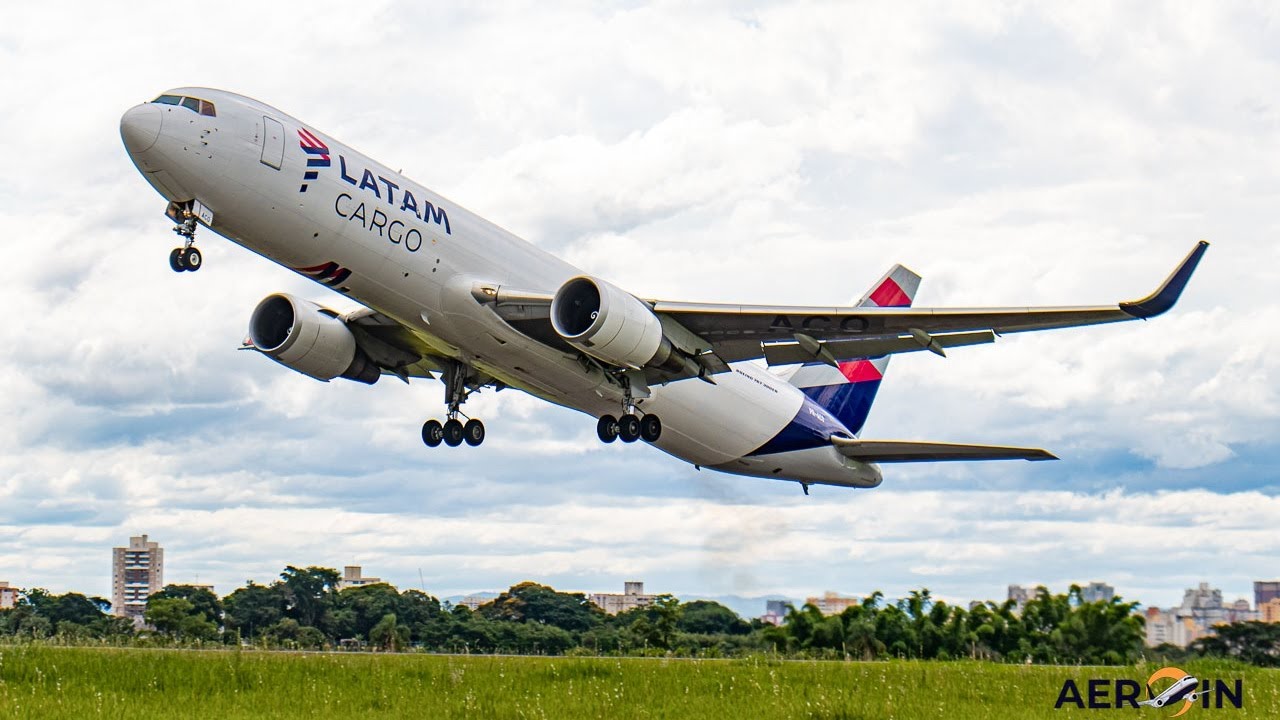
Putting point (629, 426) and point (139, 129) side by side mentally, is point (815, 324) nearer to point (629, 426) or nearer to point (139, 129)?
point (629, 426)

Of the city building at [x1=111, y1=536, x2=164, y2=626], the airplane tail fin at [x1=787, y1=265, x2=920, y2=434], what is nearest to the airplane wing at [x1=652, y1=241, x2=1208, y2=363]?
the airplane tail fin at [x1=787, y1=265, x2=920, y2=434]

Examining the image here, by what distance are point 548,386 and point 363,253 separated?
5.95 meters

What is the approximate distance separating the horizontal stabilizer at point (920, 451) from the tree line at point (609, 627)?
344cm

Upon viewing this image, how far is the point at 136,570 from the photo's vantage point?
3031 inches

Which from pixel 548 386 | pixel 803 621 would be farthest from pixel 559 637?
pixel 548 386

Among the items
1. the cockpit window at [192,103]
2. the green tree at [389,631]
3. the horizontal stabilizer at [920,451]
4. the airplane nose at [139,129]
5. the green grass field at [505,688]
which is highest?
the cockpit window at [192,103]

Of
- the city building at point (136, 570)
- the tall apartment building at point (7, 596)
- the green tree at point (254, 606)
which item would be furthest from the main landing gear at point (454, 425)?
the city building at point (136, 570)

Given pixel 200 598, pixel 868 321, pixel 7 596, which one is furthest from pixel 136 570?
pixel 868 321

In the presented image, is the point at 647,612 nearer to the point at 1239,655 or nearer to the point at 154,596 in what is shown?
the point at 1239,655

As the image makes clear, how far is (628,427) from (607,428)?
0.90 m

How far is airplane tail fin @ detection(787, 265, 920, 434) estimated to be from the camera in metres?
37.2

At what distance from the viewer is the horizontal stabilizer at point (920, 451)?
3097cm

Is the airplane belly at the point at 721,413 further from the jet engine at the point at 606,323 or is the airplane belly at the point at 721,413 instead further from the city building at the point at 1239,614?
the city building at the point at 1239,614

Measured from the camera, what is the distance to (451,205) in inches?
1036
